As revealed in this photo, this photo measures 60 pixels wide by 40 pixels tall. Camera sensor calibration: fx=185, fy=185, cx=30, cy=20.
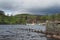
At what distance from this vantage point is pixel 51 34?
5212 centimetres

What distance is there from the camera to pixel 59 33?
4862cm

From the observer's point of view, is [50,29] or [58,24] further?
[50,29]

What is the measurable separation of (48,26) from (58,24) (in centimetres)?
533

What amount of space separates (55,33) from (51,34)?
2.19 m

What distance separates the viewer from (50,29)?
5328 centimetres

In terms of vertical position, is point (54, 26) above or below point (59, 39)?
above

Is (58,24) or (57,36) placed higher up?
(58,24)

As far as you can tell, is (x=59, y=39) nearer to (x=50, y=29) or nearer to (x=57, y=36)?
(x=57, y=36)

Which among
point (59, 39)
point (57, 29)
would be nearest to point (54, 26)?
point (57, 29)

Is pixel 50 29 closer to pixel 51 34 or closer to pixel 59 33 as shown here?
pixel 51 34

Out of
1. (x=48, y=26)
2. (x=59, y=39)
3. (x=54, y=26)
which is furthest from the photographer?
(x=48, y=26)

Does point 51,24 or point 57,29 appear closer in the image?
point 57,29

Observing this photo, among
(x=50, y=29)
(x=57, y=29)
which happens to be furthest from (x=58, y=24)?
(x=50, y=29)

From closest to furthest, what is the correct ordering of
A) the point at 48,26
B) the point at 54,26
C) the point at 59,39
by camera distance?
the point at 59,39, the point at 54,26, the point at 48,26
